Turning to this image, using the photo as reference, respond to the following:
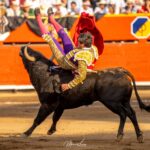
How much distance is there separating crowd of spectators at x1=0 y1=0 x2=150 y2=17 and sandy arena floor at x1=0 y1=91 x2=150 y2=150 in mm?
2159

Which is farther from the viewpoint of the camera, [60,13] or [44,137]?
[60,13]

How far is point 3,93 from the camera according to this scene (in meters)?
17.5

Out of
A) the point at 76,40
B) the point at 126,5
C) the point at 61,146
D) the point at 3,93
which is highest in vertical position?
the point at 76,40

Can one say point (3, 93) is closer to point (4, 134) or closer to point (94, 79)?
point (4, 134)

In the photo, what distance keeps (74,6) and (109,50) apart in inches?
61.6

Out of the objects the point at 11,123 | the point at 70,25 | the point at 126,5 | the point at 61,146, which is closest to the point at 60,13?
the point at 70,25

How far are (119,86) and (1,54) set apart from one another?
7.61 meters

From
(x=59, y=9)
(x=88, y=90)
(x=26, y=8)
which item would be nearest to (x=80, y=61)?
(x=88, y=90)

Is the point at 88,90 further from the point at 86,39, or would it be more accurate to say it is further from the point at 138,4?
the point at 138,4

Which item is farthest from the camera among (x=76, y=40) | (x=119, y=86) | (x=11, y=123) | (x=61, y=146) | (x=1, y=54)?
(x=1, y=54)

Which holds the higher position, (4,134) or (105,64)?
(4,134)

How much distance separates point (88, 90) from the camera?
10.2 metres

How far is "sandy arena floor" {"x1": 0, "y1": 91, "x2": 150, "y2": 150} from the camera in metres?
9.54

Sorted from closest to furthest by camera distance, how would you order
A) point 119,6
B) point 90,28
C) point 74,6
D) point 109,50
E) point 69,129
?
point 90,28
point 69,129
point 109,50
point 74,6
point 119,6
